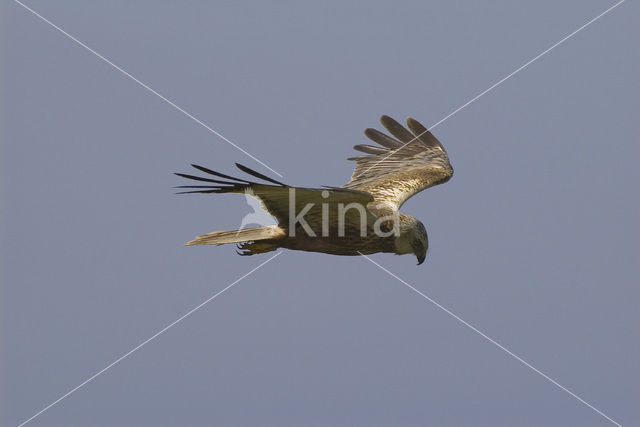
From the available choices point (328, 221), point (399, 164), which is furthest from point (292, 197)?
point (399, 164)

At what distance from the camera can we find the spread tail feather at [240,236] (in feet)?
30.8

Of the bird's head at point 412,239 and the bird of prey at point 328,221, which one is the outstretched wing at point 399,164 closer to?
the bird of prey at point 328,221

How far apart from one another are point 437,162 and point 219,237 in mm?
4312

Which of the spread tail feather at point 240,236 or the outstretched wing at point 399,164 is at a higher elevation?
the outstretched wing at point 399,164

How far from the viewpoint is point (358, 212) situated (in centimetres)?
914

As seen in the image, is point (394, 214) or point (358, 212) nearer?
point (358, 212)

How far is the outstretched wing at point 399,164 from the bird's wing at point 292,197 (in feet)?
5.23

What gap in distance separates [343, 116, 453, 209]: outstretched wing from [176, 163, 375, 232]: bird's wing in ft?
5.23

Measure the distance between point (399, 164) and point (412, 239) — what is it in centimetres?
301

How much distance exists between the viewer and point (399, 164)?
12648mm

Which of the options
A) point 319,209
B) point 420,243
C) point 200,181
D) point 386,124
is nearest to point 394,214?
point 420,243

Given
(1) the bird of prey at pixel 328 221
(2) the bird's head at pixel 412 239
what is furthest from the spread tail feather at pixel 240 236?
(2) the bird's head at pixel 412 239

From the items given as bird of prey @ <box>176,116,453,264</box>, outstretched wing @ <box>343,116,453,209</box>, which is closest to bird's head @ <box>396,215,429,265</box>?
bird of prey @ <box>176,116,453,264</box>

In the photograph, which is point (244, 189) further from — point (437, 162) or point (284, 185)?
point (437, 162)
